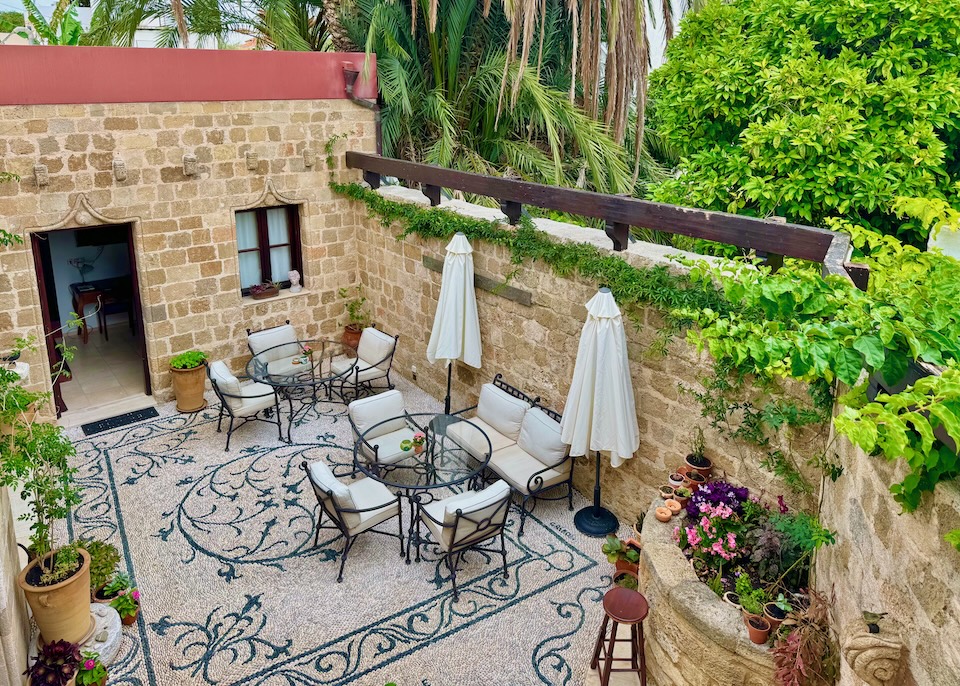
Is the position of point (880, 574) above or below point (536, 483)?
above

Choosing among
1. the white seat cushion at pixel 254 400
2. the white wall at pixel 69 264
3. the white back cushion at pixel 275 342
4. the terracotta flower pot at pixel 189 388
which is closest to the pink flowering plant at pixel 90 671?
the white seat cushion at pixel 254 400

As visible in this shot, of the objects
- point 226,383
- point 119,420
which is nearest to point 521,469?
point 226,383

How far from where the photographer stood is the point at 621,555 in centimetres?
682

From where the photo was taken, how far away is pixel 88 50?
8.59m

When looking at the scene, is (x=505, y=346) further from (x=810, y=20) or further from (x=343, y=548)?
(x=810, y=20)

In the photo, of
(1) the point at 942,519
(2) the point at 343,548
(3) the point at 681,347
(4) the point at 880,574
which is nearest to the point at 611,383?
(3) the point at 681,347

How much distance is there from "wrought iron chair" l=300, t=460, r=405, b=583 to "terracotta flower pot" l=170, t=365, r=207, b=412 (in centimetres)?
338

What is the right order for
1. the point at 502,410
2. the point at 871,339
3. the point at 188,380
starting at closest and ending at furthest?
1. the point at 871,339
2. the point at 502,410
3. the point at 188,380

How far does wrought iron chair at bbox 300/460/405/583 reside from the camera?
6.68m

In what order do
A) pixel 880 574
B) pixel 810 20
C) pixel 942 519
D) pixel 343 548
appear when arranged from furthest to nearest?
pixel 343 548 < pixel 810 20 < pixel 880 574 < pixel 942 519

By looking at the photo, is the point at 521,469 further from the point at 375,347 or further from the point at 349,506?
the point at 375,347

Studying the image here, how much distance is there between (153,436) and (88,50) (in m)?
4.41

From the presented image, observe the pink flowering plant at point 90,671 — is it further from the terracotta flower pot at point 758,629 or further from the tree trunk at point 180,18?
the tree trunk at point 180,18

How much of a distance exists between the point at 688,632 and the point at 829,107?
4.11 meters
